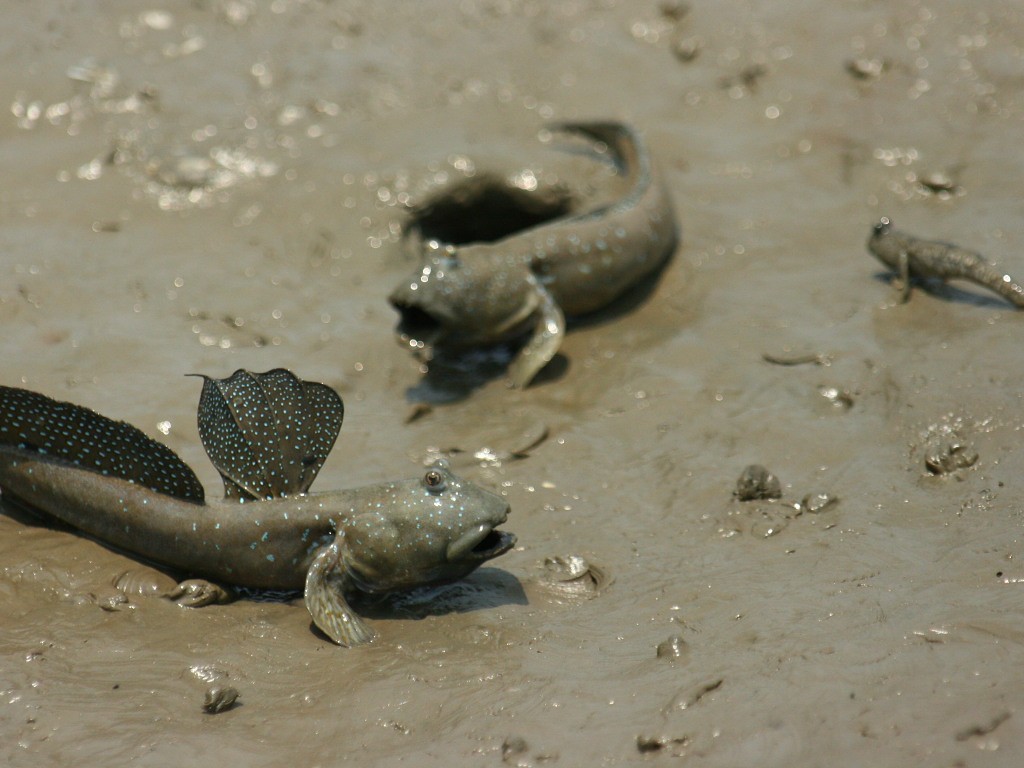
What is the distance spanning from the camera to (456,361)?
5.84 meters

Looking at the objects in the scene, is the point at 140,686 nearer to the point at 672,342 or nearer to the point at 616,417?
the point at 616,417

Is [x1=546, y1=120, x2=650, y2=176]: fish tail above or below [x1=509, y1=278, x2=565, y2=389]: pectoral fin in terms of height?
above

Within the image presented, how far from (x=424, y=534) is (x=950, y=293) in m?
3.55

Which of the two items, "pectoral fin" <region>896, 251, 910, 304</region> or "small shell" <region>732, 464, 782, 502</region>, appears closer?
"small shell" <region>732, 464, 782, 502</region>

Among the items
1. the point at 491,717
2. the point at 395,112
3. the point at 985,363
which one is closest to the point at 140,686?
the point at 491,717

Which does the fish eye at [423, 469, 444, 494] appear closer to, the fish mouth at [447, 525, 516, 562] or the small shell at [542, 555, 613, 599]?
the fish mouth at [447, 525, 516, 562]

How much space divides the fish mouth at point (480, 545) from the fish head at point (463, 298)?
2.01 metres

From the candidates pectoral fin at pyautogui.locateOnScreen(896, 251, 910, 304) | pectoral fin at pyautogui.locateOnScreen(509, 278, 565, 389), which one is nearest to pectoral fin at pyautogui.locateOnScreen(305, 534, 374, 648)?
pectoral fin at pyautogui.locateOnScreen(509, 278, 565, 389)

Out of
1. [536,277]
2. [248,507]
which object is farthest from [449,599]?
[536,277]

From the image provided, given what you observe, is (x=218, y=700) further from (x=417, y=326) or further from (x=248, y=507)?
(x=417, y=326)

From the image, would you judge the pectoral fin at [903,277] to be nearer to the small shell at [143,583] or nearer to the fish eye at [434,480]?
the fish eye at [434,480]

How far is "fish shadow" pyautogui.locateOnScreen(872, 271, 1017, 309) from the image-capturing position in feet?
18.1

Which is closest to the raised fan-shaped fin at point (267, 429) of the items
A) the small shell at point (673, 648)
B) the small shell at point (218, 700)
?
the small shell at point (218, 700)

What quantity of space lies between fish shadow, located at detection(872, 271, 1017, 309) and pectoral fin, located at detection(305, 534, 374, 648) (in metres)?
3.66
